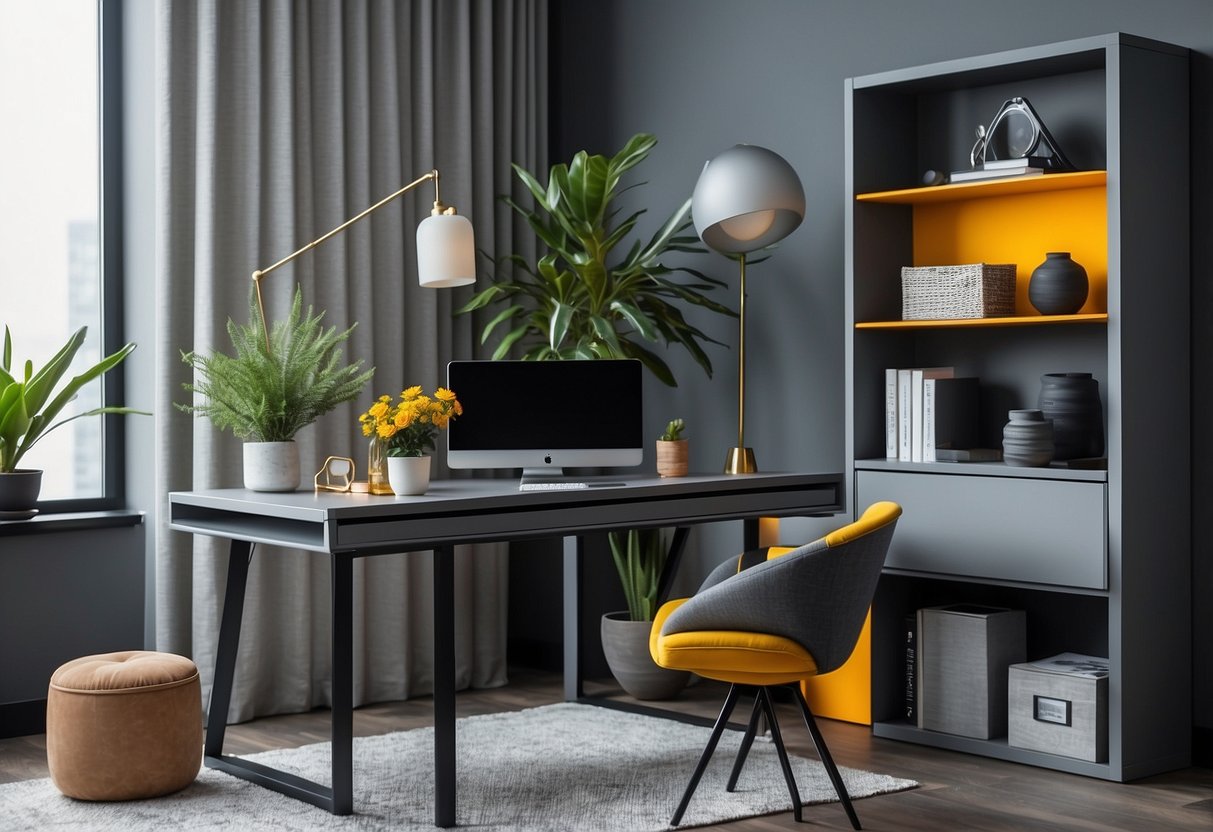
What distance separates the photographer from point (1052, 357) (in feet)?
13.3

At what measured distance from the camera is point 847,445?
4.15 meters

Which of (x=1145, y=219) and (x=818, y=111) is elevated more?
(x=818, y=111)

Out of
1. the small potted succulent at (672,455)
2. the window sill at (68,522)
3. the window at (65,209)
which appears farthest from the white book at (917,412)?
the window at (65,209)

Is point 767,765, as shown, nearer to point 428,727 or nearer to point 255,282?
point 428,727

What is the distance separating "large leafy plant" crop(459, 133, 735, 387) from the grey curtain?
31 cm

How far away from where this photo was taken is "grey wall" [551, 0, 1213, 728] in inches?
151

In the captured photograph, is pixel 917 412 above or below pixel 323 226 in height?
below

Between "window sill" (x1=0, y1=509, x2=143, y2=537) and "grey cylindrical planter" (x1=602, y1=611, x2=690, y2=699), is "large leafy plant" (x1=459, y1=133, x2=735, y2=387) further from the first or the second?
"window sill" (x1=0, y1=509, x2=143, y2=537)

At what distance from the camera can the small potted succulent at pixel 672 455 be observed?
412 cm

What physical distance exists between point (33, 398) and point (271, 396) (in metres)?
0.84

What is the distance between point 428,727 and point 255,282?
1412 millimetres

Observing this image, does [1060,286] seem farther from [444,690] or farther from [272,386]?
[272,386]

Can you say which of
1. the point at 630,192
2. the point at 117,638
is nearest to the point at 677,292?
the point at 630,192

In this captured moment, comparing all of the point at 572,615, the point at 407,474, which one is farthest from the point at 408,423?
the point at 572,615
